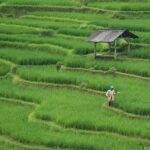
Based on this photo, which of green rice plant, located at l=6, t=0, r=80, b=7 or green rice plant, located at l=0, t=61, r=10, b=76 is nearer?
green rice plant, located at l=0, t=61, r=10, b=76

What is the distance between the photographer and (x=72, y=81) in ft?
63.4

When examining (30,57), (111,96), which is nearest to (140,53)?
(30,57)

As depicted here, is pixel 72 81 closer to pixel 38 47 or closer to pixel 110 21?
pixel 38 47

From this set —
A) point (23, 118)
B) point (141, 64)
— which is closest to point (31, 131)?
point (23, 118)

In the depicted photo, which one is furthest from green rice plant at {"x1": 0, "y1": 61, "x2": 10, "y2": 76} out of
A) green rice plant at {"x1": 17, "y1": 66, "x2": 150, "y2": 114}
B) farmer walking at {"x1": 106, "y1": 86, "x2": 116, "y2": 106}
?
farmer walking at {"x1": 106, "y1": 86, "x2": 116, "y2": 106}

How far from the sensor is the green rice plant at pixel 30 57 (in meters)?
22.4

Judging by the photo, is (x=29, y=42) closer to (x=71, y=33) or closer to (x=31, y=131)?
(x=71, y=33)

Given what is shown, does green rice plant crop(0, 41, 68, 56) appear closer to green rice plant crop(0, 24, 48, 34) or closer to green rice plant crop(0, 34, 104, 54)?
green rice plant crop(0, 34, 104, 54)

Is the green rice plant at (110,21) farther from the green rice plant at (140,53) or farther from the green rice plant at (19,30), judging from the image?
the green rice plant at (140,53)

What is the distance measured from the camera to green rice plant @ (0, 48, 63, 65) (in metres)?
22.4

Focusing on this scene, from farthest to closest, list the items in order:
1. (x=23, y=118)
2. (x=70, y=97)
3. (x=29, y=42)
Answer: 1. (x=29, y=42)
2. (x=70, y=97)
3. (x=23, y=118)

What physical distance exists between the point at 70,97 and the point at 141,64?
342cm

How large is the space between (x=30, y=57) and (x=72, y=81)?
12.0 ft

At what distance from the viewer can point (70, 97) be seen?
17.9 metres
